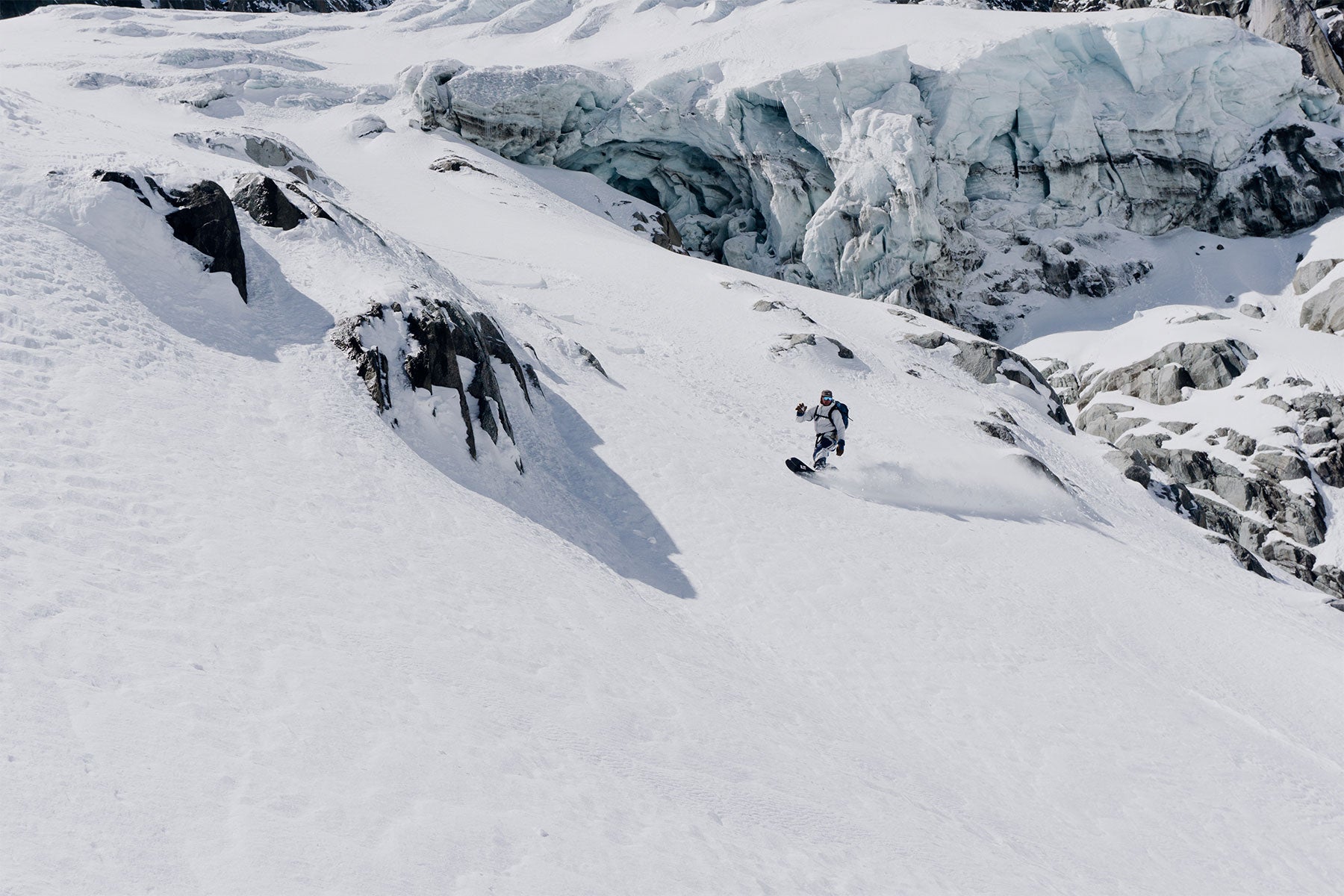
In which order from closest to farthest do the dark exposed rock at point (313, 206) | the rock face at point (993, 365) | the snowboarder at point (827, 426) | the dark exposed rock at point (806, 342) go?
the dark exposed rock at point (313, 206) → the snowboarder at point (827, 426) → the dark exposed rock at point (806, 342) → the rock face at point (993, 365)

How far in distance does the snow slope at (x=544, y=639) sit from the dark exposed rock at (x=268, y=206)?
359mm

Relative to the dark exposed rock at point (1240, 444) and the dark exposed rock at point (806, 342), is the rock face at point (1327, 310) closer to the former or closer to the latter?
the dark exposed rock at point (1240, 444)

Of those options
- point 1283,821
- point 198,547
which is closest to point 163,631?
point 198,547

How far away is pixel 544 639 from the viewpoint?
8.01 m

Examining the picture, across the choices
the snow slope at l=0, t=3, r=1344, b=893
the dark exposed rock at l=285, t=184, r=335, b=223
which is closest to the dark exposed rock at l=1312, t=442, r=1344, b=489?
the snow slope at l=0, t=3, r=1344, b=893

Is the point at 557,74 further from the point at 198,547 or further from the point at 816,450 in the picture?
the point at 198,547

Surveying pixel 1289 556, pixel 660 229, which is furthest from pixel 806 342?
pixel 660 229

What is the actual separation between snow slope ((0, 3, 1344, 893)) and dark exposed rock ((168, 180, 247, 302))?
45 cm

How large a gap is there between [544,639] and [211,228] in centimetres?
989

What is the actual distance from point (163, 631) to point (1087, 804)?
8.79 m

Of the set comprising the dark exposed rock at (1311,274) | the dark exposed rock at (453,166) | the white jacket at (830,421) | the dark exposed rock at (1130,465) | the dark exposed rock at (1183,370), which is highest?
the dark exposed rock at (453,166)

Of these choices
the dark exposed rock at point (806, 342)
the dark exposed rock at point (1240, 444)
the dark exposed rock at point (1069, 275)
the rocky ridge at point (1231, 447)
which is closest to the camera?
the dark exposed rock at point (806, 342)

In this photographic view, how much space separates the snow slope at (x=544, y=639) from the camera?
495cm

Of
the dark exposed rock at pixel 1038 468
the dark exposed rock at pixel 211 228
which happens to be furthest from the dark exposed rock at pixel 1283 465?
the dark exposed rock at pixel 211 228
